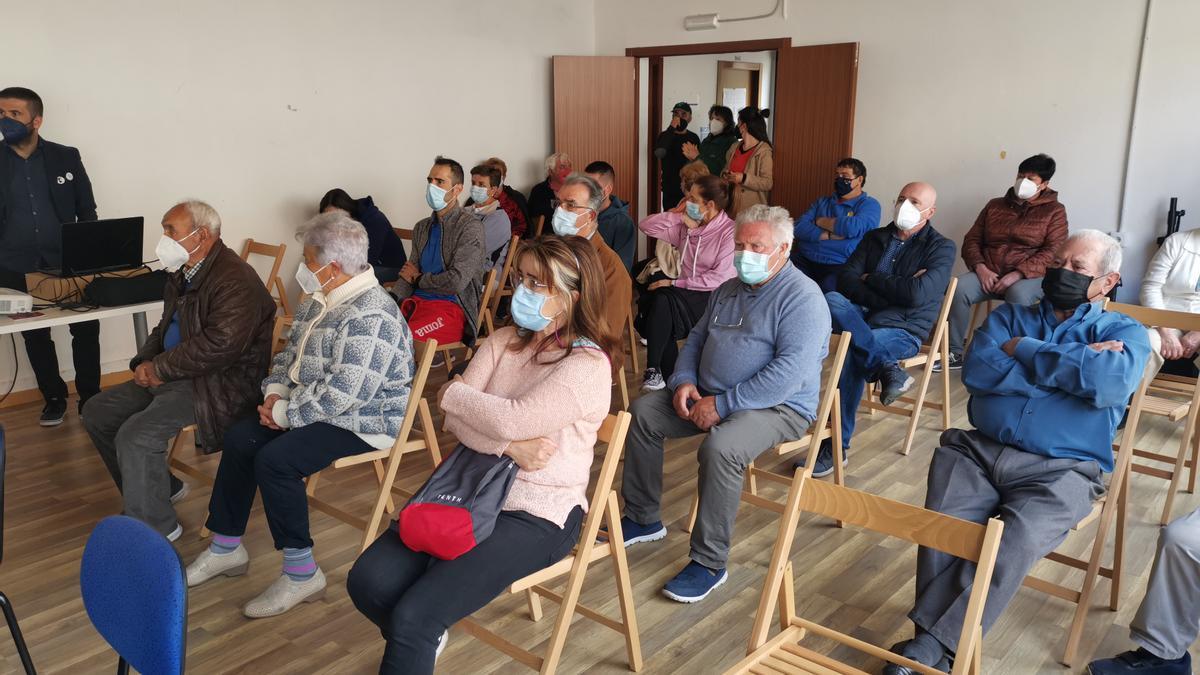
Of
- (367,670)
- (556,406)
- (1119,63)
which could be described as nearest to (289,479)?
(367,670)

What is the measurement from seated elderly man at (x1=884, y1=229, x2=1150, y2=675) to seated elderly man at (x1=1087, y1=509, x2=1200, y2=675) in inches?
9.6

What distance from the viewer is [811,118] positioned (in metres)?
7.20

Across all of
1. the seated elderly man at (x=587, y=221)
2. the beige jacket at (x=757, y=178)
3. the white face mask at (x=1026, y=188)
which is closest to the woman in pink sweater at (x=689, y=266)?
the seated elderly man at (x=587, y=221)

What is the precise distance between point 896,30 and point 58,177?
5.56 meters

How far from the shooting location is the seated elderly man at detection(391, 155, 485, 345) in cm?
471

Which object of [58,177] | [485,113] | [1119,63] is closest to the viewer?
[58,177]

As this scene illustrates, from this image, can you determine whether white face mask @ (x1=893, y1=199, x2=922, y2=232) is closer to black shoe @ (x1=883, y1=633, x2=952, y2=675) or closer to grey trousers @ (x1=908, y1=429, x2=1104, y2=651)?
grey trousers @ (x1=908, y1=429, x2=1104, y2=651)

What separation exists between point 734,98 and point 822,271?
535 centimetres

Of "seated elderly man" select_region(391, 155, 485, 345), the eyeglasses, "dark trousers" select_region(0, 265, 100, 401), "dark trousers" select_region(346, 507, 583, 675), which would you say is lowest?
"dark trousers" select_region(0, 265, 100, 401)

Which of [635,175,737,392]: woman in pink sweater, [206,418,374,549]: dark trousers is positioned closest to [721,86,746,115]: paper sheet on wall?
[635,175,737,392]: woman in pink sweater

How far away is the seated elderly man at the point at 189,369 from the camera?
128 inches

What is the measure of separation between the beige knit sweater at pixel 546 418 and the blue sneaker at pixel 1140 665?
1523 mm

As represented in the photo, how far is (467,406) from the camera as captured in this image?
93.0 inches

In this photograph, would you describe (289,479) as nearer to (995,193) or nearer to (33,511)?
(33,511)
